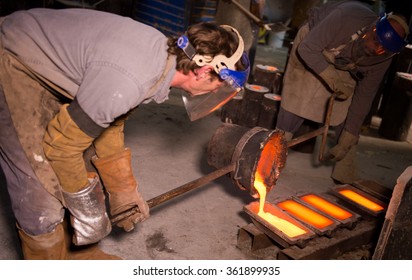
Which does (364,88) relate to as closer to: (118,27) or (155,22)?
(118,27)

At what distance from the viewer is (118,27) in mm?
1802

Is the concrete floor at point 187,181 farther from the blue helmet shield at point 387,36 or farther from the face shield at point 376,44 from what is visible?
the blue helmet shield at point 387,36

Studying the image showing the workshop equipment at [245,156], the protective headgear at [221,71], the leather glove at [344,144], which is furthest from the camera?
the leather glove at [344,144]

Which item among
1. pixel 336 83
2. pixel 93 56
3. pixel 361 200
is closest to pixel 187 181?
pixel 361 200

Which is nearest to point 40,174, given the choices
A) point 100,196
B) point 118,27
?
point 100,196

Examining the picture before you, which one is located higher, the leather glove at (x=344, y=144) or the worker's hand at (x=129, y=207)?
the worker's hand at (x=129, y=207)

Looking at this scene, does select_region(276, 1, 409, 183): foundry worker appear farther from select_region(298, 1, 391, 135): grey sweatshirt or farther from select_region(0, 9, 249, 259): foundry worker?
select_region(0, 9, 249, 259): foundry worker

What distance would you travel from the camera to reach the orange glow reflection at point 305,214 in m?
3.03

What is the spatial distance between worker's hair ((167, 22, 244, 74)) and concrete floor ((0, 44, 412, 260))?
157 cm

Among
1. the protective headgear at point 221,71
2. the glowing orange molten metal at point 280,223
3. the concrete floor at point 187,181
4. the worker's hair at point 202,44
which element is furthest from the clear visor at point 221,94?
the concrete floor at point 187,181

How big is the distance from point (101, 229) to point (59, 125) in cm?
59

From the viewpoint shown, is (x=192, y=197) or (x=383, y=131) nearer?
(x=192, y=197)

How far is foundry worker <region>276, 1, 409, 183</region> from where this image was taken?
11.2ft

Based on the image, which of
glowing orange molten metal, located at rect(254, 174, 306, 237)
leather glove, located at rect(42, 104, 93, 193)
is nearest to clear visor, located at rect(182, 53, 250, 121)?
leather glove, located at rect(42, 104, 93, 193)
